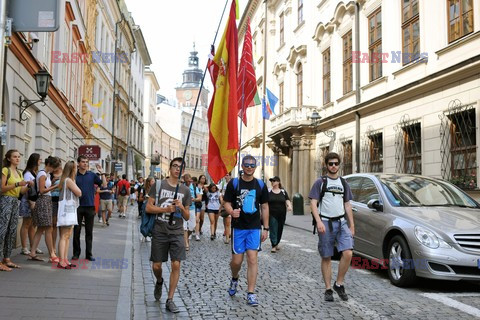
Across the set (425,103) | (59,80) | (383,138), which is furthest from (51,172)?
(383,138)

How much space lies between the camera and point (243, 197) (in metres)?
6.43

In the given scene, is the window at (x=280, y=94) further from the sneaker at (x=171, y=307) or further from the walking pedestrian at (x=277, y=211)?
the sneaker at (x=171, y=307)

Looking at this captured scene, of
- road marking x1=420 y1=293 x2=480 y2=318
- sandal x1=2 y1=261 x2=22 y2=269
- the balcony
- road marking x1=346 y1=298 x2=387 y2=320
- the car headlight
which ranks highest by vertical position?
the balcony

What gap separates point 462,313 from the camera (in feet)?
18.6

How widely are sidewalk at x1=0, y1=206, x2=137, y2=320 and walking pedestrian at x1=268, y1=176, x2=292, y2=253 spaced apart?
130 inches

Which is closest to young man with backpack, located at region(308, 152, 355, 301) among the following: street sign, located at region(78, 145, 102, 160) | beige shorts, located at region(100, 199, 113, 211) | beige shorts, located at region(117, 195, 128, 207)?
beige shorts, located at region(100, 199, 113, 211)

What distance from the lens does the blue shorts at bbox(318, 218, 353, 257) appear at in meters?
6.52

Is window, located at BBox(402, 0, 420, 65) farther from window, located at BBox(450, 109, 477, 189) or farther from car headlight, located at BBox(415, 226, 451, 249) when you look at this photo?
car headlight, located at BBox(415, 226, 451, 249)

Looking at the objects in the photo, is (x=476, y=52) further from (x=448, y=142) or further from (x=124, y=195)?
(x=124, y=195)

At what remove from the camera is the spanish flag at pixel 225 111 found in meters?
6.83

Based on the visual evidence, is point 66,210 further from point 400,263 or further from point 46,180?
point 400,263

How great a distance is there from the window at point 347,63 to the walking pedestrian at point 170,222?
17478 millimetres

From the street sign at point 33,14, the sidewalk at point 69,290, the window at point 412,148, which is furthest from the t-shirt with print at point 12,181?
the window at point 412,148

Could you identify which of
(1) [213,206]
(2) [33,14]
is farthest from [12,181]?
(1) [213,206]
